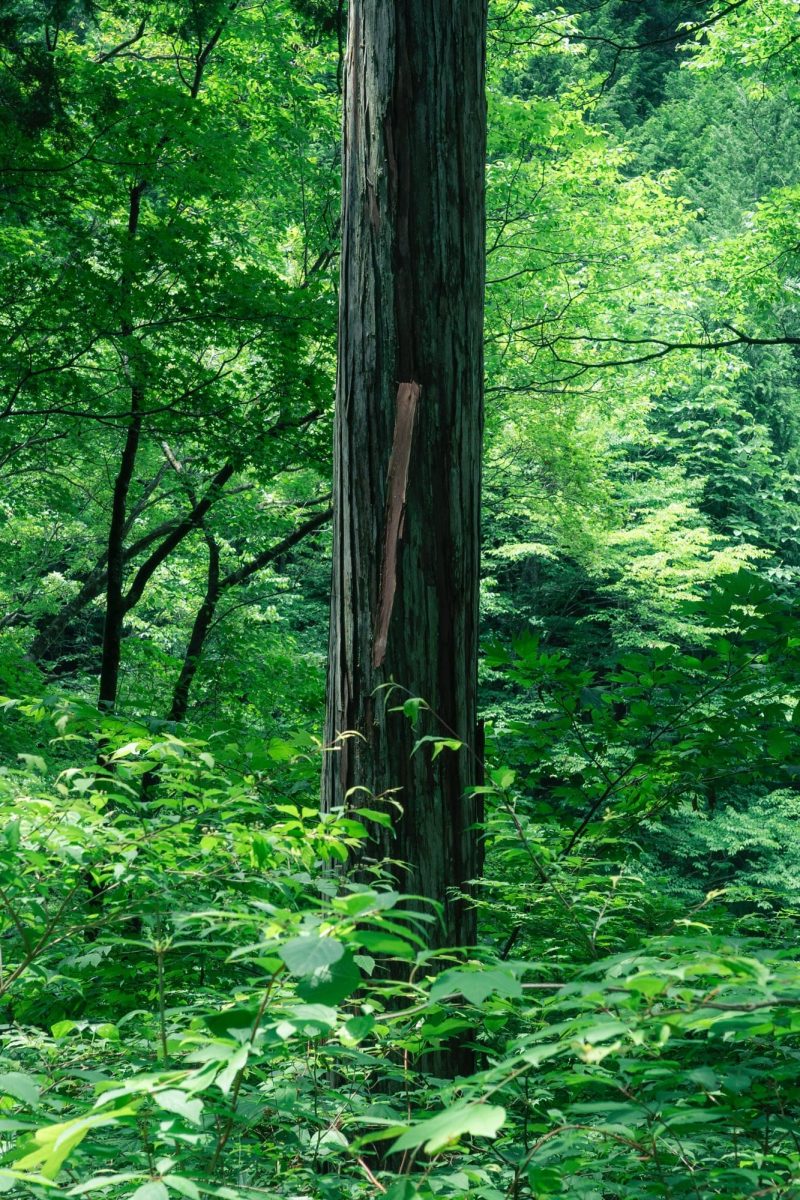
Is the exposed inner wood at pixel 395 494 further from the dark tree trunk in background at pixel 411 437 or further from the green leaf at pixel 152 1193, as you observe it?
the green leaf at pixel 152 1193

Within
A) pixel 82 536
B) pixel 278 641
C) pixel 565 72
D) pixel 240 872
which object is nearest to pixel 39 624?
pixel 82 536

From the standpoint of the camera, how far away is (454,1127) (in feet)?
2.24

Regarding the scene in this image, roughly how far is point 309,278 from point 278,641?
10.8ft

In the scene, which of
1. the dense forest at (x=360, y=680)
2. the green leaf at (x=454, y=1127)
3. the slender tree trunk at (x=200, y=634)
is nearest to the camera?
the green leaf at (x=454, y=1127)

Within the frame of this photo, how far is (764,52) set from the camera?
29.6 feet

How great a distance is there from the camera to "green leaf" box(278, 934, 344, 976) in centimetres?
71

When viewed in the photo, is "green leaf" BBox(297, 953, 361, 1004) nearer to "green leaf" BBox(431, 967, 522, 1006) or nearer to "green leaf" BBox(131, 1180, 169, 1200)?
"green leaf" BBox(431, 967, 522, 1006)

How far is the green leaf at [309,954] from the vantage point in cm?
71

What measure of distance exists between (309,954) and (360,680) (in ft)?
4.29

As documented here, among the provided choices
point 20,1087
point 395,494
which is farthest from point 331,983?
point 395,494

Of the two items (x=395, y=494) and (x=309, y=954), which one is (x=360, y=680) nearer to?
(x=395, y=494)

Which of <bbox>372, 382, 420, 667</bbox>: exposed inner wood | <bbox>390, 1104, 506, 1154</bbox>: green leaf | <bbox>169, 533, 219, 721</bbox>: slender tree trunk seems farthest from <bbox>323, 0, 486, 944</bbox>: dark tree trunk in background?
<bbox>169, 533, 219, 721</bbox>: slender tree trunk

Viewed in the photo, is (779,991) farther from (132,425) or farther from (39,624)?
(39,624)

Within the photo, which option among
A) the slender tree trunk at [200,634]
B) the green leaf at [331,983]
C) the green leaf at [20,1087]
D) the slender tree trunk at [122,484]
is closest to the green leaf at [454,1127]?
the green leaf at [331,983]
